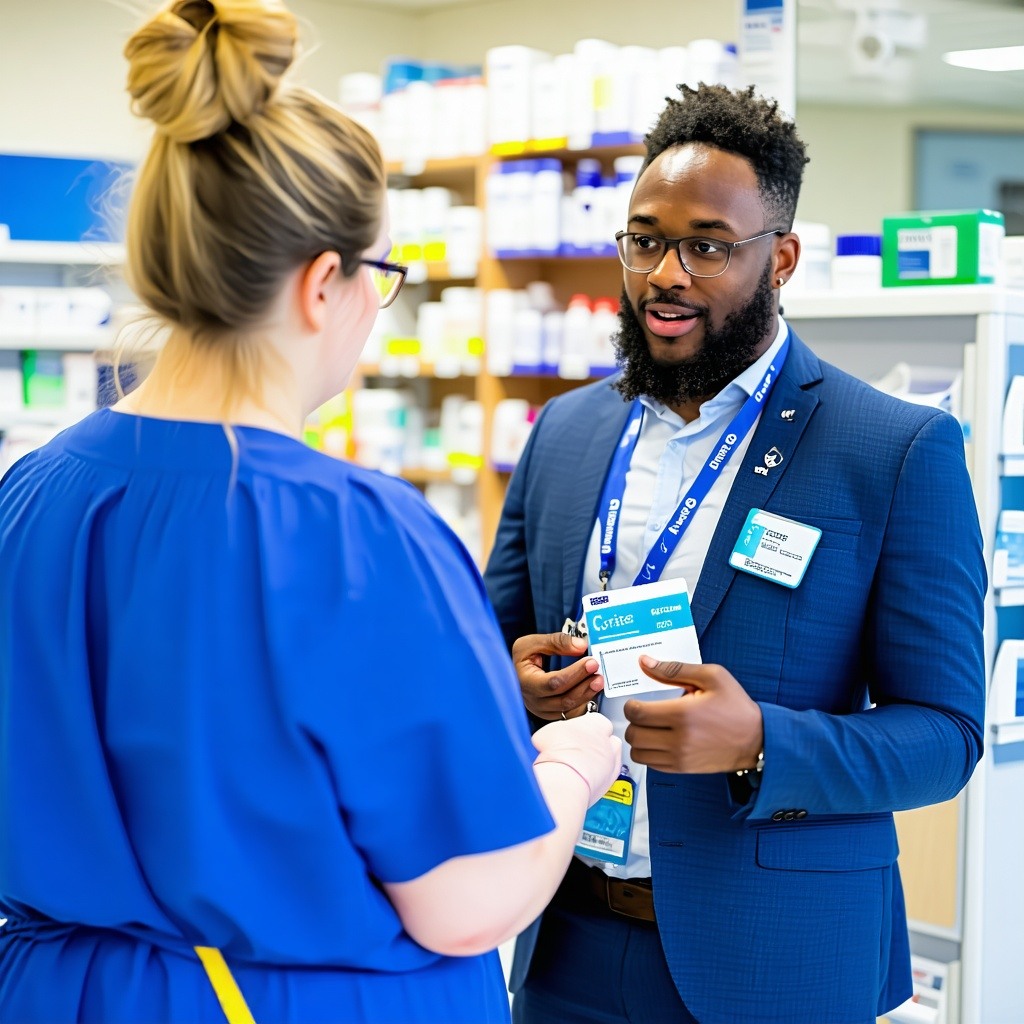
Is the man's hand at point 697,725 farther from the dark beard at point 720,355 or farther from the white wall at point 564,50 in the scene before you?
the white wall at point 564,50

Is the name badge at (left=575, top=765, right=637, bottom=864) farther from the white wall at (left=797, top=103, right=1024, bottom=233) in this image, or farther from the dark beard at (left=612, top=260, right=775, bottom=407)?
the white wall at (left=797, top=103, right=1024, bottom=233)

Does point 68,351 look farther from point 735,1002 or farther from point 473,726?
point 473,726

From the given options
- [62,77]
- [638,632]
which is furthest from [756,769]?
[62,77]

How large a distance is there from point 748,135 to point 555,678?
0.87 meters

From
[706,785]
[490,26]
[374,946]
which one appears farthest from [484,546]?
[374,946]

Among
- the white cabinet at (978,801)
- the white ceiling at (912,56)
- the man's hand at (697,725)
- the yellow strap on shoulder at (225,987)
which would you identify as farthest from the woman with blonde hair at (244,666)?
the white ceiling at (912,56)

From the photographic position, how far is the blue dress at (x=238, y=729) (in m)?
1.06

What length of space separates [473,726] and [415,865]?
0.13 metres

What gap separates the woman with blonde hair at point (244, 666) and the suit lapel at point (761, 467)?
74 centimetres

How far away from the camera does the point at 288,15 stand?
44.4 inches

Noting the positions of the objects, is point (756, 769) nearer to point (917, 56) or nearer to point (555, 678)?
point (555, 678)

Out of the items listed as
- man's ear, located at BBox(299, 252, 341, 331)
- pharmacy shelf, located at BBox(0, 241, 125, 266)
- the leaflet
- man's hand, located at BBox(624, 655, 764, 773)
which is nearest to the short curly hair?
the leaflet

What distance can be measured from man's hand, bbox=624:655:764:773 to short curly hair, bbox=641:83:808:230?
2.56 feet

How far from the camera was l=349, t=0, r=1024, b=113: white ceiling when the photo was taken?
459 cm
